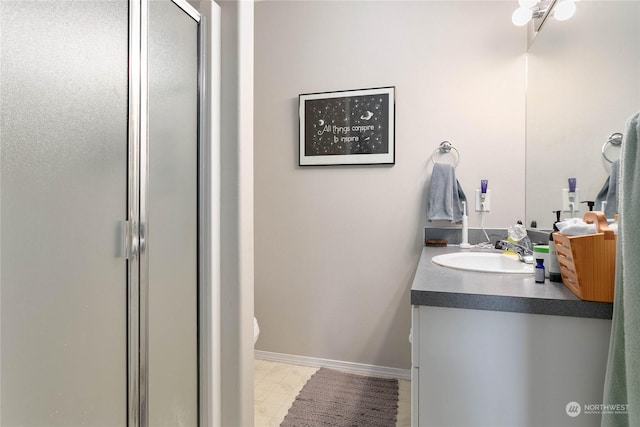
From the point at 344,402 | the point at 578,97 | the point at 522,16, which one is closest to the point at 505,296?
the point at 578,97

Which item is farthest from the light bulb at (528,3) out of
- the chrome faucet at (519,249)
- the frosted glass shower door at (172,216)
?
the frosted glass shower door at (172,216)

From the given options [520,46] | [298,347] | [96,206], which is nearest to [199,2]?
[96,206]

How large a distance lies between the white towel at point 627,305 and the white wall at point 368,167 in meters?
1.24

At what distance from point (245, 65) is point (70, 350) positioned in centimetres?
110

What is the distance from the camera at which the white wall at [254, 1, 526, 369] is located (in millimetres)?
1935

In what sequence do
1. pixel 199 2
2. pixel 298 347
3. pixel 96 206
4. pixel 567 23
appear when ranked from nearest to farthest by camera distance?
1. pixel 96 206
2. pixel 199 2
3. pixel 567 23
4. pixel 298 347

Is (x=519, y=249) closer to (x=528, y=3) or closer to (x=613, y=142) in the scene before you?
(x=613, y=142)

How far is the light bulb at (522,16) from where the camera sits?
5.74 feet

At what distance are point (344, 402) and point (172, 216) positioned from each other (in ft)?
4.42

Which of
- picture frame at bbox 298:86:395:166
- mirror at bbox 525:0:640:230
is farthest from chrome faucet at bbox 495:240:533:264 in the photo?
picture frame at bbox 298:86:395:166

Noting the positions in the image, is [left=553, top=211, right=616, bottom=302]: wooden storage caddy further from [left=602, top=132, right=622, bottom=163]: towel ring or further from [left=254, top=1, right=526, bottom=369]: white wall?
[left=254, top=1, right=526, bottom=369]: white wall

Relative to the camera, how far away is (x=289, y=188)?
2.28 m

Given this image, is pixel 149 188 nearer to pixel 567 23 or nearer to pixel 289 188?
pixel 289 188

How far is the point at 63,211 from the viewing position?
81 centimetres
